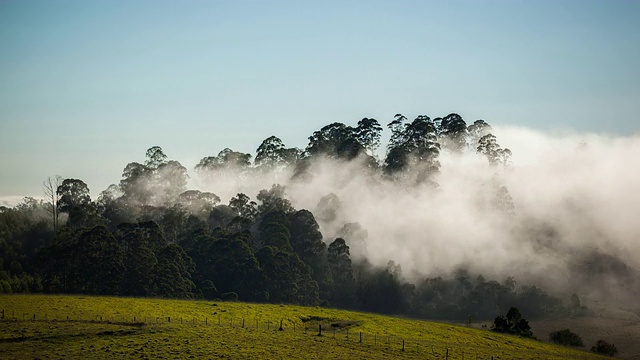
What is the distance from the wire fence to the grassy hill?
15 cm

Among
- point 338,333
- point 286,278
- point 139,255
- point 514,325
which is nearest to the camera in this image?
point 338,333

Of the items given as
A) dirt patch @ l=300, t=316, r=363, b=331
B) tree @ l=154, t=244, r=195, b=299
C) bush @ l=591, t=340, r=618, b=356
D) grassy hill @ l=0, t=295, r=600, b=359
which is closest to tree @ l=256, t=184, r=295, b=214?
tree @ l=154, t=244, r=195, b=299

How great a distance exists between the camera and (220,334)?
292 feet

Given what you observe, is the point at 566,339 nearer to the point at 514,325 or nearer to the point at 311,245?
the point at 514,325

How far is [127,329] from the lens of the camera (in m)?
87.2

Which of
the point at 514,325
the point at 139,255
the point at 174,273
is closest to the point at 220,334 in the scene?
the point at 174,273

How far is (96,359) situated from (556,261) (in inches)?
5278

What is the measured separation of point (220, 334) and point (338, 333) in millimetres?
18688

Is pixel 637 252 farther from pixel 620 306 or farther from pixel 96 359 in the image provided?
pixel 96 359

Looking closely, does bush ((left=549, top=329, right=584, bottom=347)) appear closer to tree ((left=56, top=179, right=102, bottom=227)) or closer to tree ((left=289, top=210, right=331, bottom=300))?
tree ((left=289, top=210, right=331, bottom=300))

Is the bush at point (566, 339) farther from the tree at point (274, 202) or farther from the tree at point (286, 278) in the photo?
the tree at point (274, 202)

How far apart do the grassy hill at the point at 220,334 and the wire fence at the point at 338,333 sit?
15 centimetres

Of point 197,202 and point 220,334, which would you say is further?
point 197,202

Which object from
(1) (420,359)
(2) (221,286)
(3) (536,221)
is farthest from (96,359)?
(3) (536,221)
